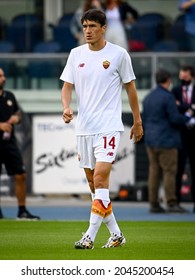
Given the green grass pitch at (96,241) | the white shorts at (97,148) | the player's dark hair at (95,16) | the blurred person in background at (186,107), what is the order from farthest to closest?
the blurred person in background at (186,107)
the player's dark hair at (95,16)
the white shorts at (97,148)
the green grass pitch at (96,241)

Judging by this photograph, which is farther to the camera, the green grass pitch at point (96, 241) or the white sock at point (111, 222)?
the white sock at point (111, 222)

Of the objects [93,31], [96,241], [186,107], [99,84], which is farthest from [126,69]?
[186,107]

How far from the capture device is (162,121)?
19.8 meters

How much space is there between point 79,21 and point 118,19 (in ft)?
3.01

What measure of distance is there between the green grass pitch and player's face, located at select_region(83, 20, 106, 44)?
2.05 metres

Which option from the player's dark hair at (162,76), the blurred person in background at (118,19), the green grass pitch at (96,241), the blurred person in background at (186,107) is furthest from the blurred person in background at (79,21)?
the green grass pitch at (96,241)

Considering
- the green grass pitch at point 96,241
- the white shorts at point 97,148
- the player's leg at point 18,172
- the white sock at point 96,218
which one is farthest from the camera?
the player's leg at point 18,172

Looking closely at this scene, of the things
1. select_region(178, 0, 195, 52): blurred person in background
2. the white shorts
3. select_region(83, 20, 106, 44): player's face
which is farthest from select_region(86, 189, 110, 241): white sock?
select_region(178, 0, 195, 52): blurred person in background

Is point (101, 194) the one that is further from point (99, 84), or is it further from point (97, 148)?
point (99, 84)

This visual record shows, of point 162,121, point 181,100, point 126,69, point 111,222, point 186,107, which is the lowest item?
point 111,222

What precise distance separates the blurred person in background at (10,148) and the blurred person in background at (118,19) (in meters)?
5.62

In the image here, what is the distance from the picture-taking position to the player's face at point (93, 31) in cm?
1259

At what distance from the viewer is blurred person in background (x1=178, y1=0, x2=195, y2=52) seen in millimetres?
23297

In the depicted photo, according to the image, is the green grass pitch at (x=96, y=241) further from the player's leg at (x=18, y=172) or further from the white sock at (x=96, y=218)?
the player's leg at (x=18, y=172)
